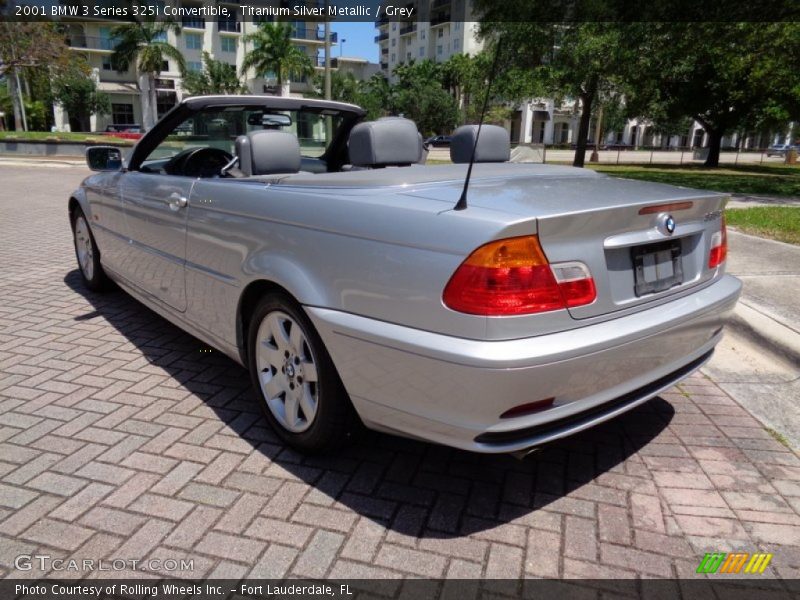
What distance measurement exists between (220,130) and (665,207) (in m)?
2.89

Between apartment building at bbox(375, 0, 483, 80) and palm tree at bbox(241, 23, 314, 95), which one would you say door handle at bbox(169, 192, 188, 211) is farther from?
apartment building at bbox(375, 0, 483, 80)

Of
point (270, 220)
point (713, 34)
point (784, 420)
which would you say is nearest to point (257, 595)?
point (270, 220)

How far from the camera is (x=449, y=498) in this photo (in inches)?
103

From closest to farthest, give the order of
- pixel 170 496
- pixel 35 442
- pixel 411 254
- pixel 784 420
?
pixel 411 254, pixel 170 496, pixel 35 442, pixel 784 420

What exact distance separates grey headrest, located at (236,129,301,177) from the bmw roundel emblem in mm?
1916

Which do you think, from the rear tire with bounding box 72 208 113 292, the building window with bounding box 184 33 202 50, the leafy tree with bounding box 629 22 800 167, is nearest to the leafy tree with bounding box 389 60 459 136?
the building window with bounding box 184 33 202 50

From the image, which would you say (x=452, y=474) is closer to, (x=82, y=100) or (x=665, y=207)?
(x=665, y=207)

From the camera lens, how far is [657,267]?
2.53 meters

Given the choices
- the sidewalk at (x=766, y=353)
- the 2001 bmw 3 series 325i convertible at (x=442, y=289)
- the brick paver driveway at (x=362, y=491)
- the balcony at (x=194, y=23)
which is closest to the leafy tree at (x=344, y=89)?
the balcony at (x=194, y=23)

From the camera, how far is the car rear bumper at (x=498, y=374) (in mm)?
2074

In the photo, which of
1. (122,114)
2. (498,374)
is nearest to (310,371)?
(498,374)

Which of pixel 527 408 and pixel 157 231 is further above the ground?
pixel 157 231

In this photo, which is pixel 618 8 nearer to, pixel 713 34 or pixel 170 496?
pixel 713 34

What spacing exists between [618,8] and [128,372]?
17.3 meters
